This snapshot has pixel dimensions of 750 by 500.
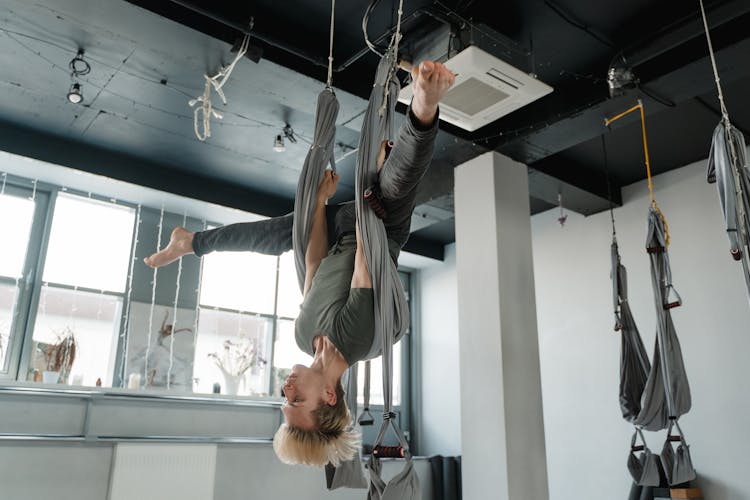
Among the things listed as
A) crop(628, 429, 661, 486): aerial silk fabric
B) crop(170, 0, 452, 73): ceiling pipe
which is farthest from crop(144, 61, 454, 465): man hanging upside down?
crop(628, 429, 661, 486): aerial silk fabric

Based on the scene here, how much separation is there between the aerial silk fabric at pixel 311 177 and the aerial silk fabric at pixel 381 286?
34cm

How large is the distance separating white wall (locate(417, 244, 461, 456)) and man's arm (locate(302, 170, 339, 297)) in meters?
4.51

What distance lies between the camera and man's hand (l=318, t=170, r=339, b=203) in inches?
101

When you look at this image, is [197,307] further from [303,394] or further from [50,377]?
[303,394]

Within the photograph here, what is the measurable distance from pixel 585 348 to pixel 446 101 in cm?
294

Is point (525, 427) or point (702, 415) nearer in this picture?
point (525, 427)

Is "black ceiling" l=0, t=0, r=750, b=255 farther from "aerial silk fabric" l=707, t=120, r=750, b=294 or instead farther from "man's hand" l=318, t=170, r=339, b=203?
"man's hand" l=318, t=170, r=339, b=203

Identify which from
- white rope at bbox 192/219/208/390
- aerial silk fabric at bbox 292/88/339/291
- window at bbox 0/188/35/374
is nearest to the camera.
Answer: aerial silk fabric at bbox 292/88/339/291

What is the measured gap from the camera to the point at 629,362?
13.3 feet

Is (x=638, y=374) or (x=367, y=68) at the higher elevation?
(x=367, y=68)

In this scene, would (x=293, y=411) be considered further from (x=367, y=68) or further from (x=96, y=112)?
(x=96, y=112)

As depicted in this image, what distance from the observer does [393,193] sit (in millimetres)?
2121

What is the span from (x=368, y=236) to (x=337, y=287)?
10.9 inches

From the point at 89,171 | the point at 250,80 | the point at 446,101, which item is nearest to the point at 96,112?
the point at 89,171
